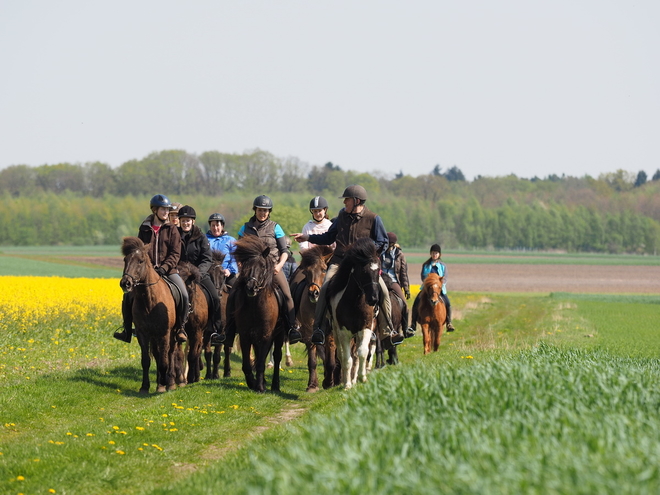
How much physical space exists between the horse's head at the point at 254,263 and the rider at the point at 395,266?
2.33 m

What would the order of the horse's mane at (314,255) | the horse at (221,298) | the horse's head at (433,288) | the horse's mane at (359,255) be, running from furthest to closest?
the horse's head at (433,288), the horse at (221,298), the horse's mane at (314,255), the horse's mane at (359,255)

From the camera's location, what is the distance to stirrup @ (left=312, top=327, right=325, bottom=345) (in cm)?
1167

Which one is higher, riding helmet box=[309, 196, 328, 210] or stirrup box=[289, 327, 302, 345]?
riding helmet box=[309, 196, 328, 210]

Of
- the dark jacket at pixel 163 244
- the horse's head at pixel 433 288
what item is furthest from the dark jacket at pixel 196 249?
the horse's head at pixel 433 288

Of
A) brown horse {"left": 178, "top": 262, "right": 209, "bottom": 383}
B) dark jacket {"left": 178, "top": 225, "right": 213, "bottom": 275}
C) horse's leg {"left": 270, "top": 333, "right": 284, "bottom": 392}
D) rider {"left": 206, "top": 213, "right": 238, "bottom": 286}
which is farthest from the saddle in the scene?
rider {"left": 206, "top": 213, "right": 238, "bottom": 286}

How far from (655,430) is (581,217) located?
15956 centimetres

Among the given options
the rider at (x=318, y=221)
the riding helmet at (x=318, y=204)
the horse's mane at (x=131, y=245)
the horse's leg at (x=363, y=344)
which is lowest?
the horse's leg at (x=363, y=344)

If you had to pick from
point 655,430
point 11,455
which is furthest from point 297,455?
point 11,455

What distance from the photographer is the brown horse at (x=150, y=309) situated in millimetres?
11688

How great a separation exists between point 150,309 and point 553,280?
61.4 m

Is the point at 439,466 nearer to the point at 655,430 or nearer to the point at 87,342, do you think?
the point at 655,430

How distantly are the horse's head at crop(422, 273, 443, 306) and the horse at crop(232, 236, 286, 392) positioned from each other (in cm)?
575

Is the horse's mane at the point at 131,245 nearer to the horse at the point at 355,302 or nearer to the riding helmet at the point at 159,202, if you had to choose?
the riding helmet at the point at 159,202

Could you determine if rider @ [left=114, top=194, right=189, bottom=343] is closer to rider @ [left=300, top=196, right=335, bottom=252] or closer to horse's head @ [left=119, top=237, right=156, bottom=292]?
horse's head @ [left=119, top=237, right=156, bottom=292]
